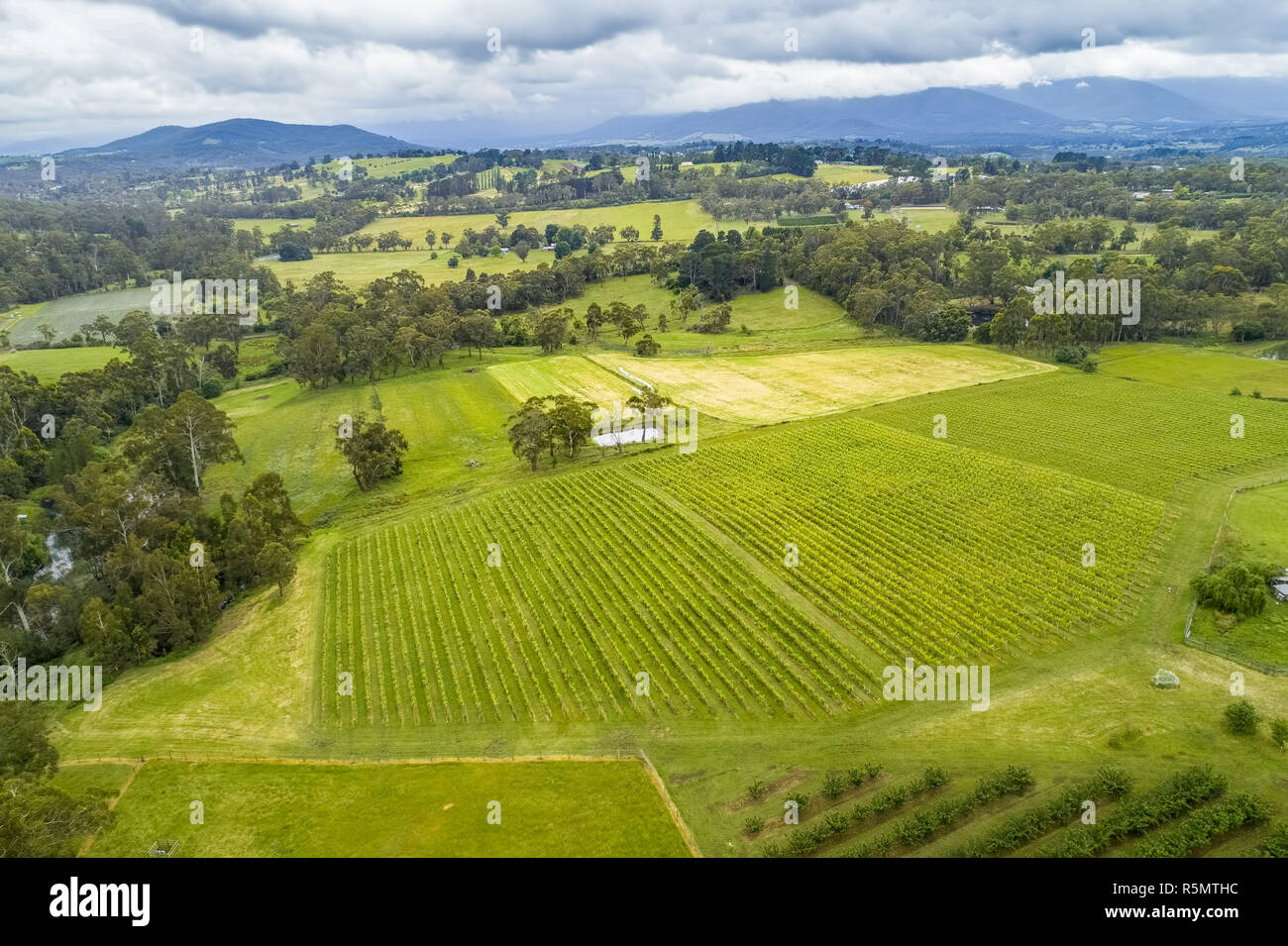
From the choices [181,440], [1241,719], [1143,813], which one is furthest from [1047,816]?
[181,440]

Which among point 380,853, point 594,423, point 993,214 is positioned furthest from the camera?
point 993,214

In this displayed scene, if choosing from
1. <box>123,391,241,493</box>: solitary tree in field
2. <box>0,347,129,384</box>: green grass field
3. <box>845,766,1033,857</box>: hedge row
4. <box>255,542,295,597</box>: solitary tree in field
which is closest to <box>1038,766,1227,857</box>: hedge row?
<box>845,766,1033,857</box>: hedge row

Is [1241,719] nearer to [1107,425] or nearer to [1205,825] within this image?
[1205,825]

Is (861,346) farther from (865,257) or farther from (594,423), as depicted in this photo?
(594,423)

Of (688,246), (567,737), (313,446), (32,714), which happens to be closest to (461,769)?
(567,737)

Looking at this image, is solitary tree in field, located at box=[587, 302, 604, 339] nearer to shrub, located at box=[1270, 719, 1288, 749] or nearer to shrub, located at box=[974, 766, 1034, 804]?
shrub, located at box=[974, 766, 1034, 804]

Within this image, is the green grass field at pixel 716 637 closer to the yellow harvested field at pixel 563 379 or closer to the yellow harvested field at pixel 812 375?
the yellow harvested field at pixel 812 375

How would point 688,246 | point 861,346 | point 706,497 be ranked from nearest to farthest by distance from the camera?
point 706,497 → point 861,346 → point 688,246
